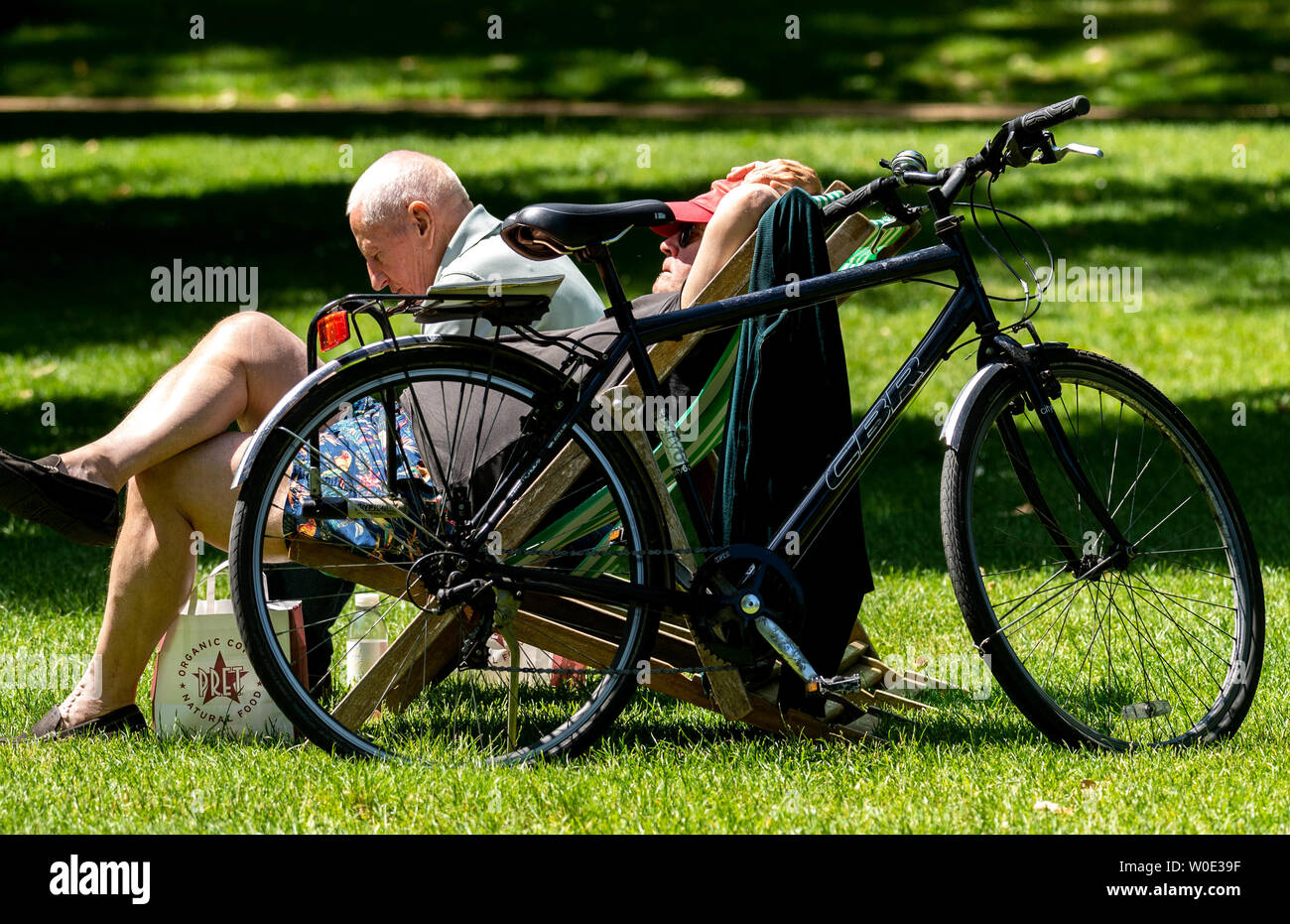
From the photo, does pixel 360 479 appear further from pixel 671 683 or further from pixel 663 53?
pixel 663 53

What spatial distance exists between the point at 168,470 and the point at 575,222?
1.12m

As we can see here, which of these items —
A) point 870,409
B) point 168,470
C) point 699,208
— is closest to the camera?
point 870,409

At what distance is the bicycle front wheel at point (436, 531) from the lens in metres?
3.32

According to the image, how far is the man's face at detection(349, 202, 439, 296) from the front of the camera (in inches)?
159

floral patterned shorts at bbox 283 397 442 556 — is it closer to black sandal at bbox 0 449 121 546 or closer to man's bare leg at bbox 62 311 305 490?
man's bare leg at bbox 62 311 305 490

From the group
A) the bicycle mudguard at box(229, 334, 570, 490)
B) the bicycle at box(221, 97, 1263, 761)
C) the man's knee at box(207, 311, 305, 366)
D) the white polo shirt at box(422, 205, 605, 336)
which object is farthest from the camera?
the white polo shirt at box(422, 205, 605, 336)

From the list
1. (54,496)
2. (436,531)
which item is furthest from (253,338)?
(436,531)

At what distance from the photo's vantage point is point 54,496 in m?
3.49

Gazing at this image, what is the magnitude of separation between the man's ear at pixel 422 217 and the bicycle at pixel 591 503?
0.50 meters

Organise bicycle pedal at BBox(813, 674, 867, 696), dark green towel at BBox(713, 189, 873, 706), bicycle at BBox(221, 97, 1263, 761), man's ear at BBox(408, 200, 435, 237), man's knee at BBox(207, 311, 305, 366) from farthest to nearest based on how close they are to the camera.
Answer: man's ear at BBox(408, 200, 435, 237) < man's knee at BBox(207, 311, 305, 366) < dark green towel at BBox(713, 189, 873, 706) < bicycle pedal at BBox(813, 674, 867, 696) < bicycle at BBox(221, 97, 1263, 761)

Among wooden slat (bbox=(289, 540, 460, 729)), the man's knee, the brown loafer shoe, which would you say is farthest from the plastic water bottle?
the man's knee

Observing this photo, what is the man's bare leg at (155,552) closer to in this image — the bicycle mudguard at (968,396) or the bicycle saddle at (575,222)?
the bicycle saddle at (575,222)

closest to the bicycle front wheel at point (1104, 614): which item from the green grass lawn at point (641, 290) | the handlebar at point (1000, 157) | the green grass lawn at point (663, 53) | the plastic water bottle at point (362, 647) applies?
the green grass lawn at point (641, 290)
